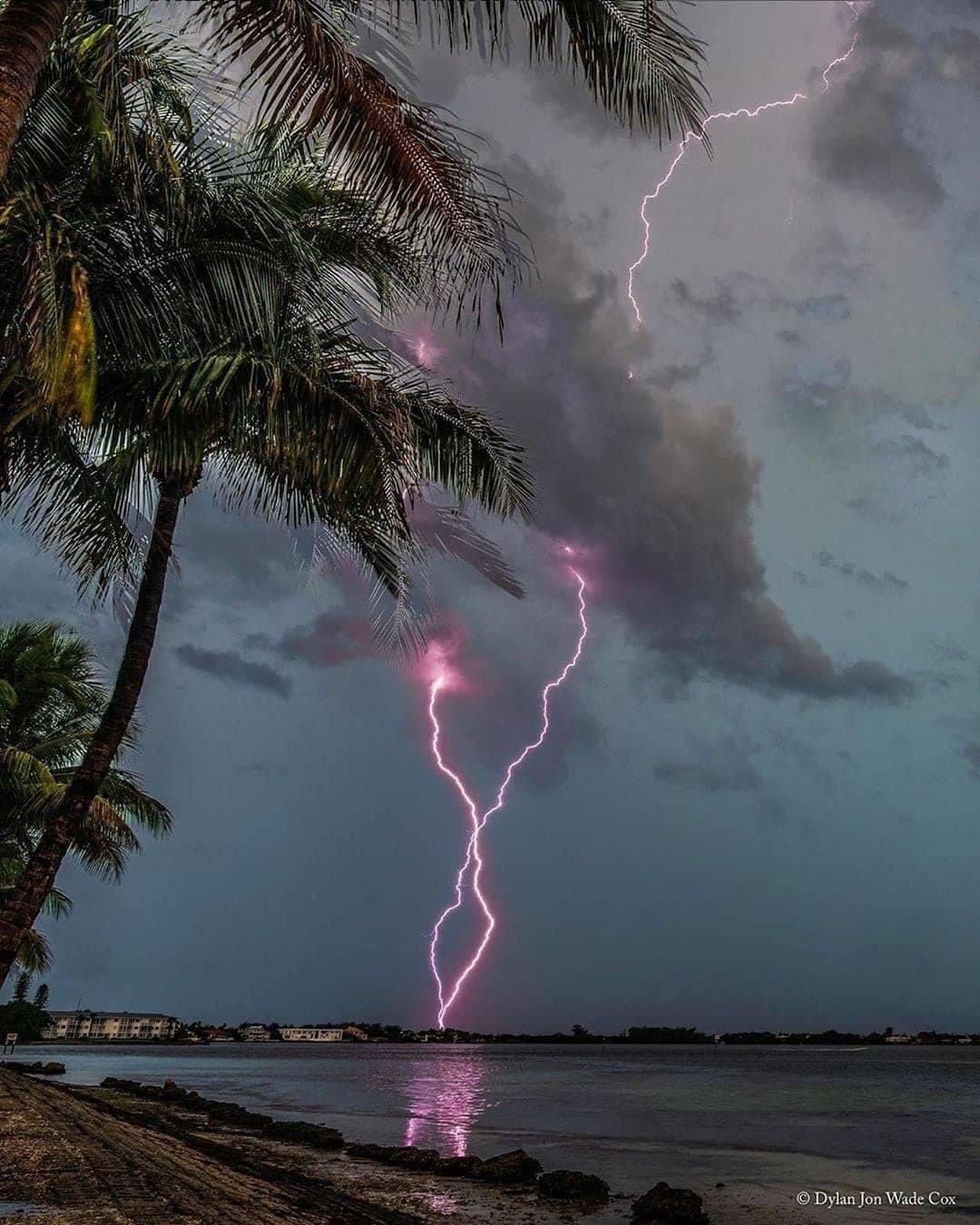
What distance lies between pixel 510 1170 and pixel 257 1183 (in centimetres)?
565

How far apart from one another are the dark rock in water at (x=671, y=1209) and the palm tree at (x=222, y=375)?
7.58 meters

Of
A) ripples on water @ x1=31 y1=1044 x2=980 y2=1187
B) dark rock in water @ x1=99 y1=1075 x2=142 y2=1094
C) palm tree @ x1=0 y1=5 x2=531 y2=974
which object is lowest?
ripples on water @ x1=31 y1=1044 x2=980 y2=1187

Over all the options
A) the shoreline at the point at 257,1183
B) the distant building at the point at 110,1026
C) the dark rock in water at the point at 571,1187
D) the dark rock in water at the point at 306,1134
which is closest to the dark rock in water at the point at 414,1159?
the shoreline at the point at 257,1183

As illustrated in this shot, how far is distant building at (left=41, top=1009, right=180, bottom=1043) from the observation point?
170613mm

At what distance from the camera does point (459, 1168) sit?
1328 centimetres

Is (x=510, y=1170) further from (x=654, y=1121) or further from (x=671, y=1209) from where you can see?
(x=654, y=1121)

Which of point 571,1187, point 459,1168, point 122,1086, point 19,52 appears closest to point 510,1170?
point 459,1168

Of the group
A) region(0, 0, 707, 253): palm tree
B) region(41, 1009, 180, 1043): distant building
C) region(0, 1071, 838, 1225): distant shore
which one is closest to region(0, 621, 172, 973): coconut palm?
region(0, 1071, 838, 1225): distant shore

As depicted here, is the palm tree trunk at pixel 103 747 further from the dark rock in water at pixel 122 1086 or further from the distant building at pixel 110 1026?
the distant building at pixel 110 1026

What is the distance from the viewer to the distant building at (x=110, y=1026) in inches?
6717

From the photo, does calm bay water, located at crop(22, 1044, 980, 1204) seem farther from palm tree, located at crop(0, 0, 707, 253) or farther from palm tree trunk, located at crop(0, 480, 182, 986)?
palm tree, located at crop(0, 0, 707, 253)

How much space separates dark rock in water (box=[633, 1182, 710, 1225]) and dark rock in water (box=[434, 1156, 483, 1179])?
2.72m

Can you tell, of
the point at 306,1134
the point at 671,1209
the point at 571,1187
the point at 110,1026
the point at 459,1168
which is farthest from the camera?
the point at 110,1026

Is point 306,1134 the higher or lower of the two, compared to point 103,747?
lower
